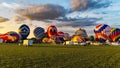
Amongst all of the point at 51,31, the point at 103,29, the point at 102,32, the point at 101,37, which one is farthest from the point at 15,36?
the point at 103,29

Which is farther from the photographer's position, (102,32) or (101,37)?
(101,37)

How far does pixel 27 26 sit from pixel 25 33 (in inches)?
234

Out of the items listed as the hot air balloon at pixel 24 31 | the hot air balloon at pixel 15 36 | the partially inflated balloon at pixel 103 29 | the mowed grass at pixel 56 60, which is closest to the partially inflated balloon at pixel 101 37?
the partially inflated balloon at pixel 103 29

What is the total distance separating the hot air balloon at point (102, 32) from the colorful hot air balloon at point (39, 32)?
3362cm

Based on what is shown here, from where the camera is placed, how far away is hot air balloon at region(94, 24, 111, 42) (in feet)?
415

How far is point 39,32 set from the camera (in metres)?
152

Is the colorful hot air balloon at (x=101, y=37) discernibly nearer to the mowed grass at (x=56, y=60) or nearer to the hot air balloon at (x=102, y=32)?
the hot air balloon at (x=102, y=32)

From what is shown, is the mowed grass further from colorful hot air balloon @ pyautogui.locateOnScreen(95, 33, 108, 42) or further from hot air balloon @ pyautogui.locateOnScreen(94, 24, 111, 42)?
colorful hot air balloon @ pyautogui.locateOnScreen(95, 33, 108, 42)

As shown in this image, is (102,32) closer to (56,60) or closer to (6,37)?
(6,37)

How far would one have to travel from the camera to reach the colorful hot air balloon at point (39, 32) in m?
151

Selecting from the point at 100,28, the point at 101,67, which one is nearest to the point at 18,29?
the point at 100,28

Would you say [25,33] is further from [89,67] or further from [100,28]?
[89,67]

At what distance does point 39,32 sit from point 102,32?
37.8 metres

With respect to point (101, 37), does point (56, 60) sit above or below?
above
